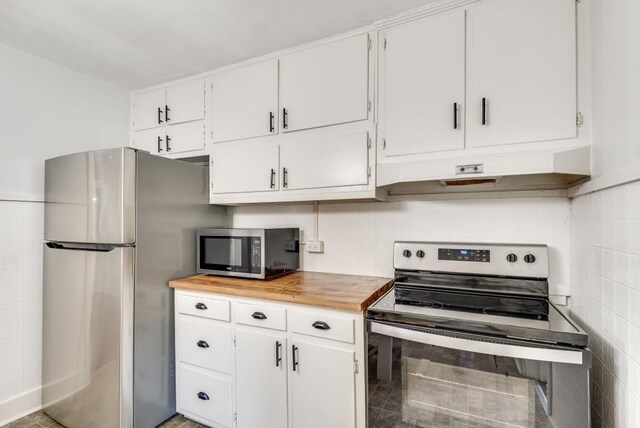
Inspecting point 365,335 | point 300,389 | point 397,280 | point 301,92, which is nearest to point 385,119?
point 301,92

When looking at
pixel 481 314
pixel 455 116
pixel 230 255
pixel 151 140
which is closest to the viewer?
pixel 481 314

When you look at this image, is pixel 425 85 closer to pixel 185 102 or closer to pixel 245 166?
pixel 245 166

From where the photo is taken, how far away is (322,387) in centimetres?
148

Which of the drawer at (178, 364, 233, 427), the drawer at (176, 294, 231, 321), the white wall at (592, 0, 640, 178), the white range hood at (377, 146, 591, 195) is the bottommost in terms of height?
the drawer at (178, 364, 233, 427)

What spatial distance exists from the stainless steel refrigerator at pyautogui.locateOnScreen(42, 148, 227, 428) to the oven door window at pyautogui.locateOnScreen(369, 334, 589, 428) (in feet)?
4.21

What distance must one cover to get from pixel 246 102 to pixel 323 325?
4.95 feet

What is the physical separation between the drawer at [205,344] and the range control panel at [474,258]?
1077mm

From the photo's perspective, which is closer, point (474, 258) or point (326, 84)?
point (474, 258)

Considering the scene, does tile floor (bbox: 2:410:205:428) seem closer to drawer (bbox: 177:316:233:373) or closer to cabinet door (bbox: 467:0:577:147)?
drawer (bbox: 177:316:233:373)

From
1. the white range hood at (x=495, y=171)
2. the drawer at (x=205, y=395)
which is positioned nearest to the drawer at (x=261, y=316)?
the drawer at (x=205, y=395)

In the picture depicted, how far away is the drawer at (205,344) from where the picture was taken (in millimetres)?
1735

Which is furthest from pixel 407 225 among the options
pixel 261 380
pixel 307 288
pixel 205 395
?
pixel 205 395

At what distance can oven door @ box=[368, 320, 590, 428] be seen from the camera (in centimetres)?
105

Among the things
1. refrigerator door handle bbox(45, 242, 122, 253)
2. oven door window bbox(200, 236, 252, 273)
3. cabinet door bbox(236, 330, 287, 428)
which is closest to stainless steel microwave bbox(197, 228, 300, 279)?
oven door window bbox(200, 236, 252, 273)
